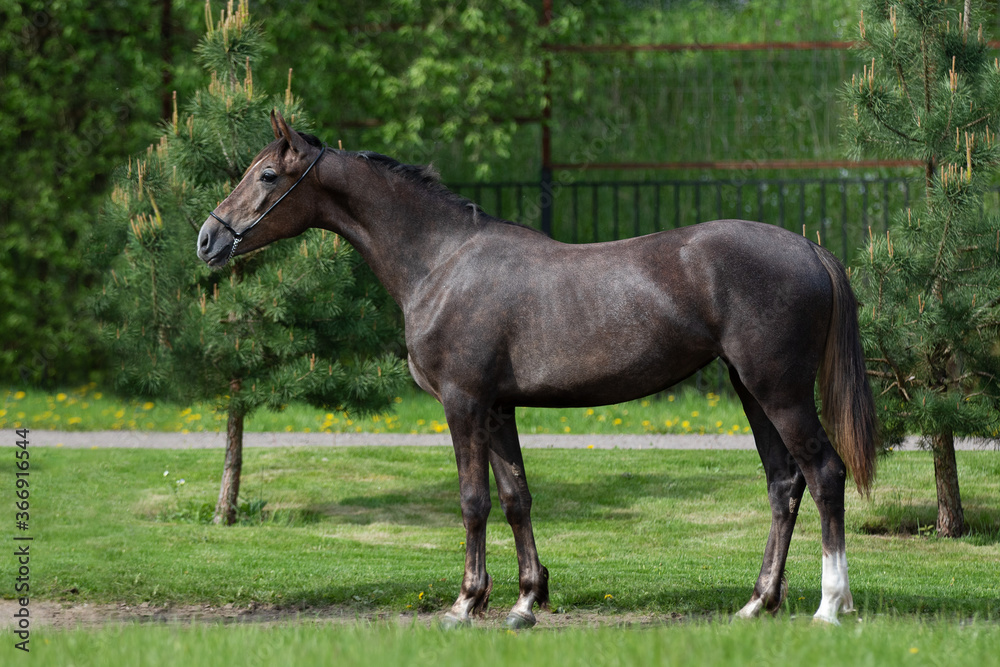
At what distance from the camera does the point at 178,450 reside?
32.3 feet

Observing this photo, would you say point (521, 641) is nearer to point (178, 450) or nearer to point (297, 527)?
point (297, 527)

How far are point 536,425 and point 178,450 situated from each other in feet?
11.5

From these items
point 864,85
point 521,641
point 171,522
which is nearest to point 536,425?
point 171,522

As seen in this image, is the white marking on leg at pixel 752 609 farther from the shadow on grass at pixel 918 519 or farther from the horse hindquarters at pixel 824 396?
the shadow on grass at pixel 918 519

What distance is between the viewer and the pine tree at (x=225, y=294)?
24.6 feet

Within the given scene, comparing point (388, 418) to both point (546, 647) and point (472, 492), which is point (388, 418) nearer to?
point (472, 492)

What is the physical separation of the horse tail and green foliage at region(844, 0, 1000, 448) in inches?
81.8

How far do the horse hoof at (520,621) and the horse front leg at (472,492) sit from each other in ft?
0.46

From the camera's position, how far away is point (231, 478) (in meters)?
7.99

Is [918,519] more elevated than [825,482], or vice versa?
[825,482]

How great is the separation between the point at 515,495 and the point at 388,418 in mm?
6393

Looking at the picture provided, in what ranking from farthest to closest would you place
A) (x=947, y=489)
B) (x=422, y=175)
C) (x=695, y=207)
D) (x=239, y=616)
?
(x=695, y=207) → (x=947, y=489) → (x=239, y=616) → (x=422, y=175)

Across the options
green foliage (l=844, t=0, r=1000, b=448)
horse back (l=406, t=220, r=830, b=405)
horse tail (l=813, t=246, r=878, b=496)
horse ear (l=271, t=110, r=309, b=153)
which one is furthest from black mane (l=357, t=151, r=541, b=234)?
green foliage (l=844, t=0, r=1000, b=448)

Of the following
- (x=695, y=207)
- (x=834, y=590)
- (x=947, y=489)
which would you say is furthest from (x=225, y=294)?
(x=695, y=207)
